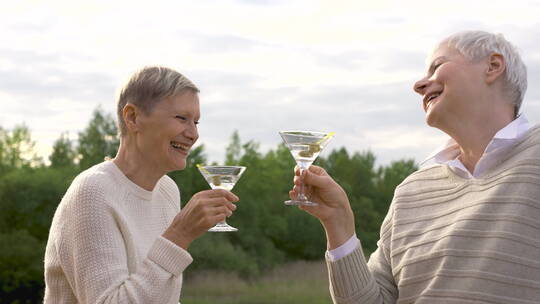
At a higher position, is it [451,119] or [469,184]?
[451,119]

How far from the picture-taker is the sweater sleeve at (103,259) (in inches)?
133

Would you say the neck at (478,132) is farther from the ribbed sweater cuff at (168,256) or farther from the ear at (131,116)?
the ear at (131,116)

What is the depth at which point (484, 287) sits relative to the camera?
3559 mm

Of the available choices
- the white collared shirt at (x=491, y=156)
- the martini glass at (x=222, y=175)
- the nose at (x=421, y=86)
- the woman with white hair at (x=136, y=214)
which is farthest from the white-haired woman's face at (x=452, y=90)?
the woman with white hair at (x=136, y=214)

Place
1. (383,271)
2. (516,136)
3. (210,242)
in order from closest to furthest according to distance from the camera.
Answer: (516,136)
(383,271)
(210,242)

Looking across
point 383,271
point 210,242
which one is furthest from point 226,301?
point 383,271

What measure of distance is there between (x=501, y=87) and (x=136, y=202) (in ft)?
6.46

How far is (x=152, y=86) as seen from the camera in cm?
367

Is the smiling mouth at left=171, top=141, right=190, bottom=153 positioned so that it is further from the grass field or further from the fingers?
the grass field

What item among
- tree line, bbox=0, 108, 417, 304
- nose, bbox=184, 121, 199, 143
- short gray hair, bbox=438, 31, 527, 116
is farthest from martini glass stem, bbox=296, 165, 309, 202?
tree line, bbox=0, 108, 417, 304

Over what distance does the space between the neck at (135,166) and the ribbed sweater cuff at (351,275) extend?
3.36ft

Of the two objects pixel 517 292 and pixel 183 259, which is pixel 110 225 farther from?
pixel 517 292

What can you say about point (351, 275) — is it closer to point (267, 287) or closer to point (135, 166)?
point (135, 166)

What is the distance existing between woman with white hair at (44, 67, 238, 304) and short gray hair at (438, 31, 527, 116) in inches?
55.0
